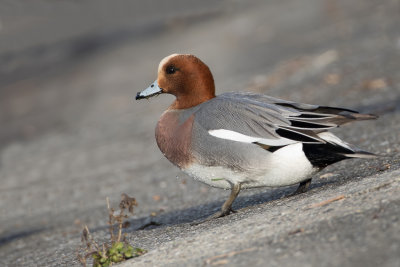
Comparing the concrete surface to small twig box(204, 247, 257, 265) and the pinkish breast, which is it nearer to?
small twig box(204, 247, 257, 265)

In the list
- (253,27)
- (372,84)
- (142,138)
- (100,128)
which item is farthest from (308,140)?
(253,27)

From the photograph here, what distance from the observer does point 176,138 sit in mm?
4613

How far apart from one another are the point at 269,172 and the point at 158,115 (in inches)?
267

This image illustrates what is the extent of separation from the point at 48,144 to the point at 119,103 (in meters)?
2.75

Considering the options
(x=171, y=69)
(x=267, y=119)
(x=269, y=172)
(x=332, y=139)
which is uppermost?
(x=171, y=69)

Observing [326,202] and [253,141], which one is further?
[253,141]

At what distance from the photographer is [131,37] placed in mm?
22781

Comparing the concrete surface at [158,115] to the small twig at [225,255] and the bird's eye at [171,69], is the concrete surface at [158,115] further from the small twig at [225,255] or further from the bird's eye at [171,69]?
the bird's eye at [171,69]

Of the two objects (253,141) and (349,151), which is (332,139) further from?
(253,141)

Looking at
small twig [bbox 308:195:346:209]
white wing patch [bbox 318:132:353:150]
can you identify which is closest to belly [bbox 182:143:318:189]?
white wing patch [bbox 318:132:353:150]

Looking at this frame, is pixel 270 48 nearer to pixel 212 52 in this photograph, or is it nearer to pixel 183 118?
pixel 212 52

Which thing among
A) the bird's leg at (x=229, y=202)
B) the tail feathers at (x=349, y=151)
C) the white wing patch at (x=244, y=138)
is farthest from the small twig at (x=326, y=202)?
the bird's leg at (x=229, y=202)

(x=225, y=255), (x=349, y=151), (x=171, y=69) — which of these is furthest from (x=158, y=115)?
(x=225, y=255)

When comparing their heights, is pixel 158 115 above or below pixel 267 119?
below
